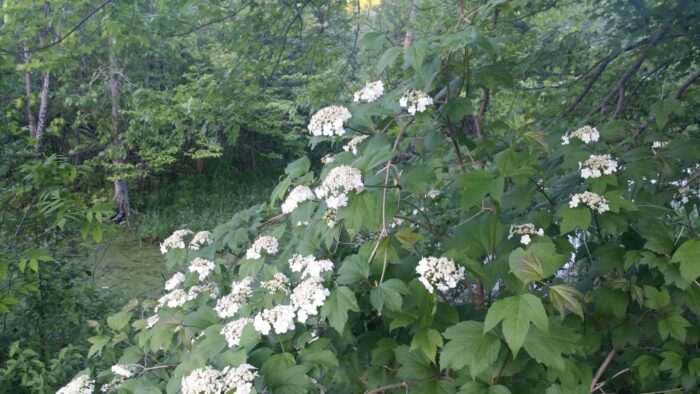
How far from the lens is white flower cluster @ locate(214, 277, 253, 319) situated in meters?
1.40

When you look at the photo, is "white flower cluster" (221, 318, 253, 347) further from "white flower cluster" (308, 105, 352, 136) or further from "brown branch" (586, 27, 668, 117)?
→ "brown branch" (586, 27, 668, 117)

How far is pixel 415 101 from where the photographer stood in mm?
1424

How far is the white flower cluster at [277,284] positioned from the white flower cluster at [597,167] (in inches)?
33.3

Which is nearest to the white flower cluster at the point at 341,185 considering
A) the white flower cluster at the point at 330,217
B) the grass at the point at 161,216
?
the white flower cluster at the point at 330,217

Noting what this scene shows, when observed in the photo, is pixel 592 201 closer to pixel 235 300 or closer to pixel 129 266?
pixel 235 300

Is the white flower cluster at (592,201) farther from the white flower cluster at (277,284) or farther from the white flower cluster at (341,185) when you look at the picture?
the white flower cluster at (277,284)

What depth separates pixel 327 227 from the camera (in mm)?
1393

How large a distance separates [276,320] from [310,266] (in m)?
0.16

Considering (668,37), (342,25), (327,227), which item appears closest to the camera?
(327,227)

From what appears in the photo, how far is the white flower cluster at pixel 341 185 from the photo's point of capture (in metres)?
1.21

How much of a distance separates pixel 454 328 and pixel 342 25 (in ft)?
9.83

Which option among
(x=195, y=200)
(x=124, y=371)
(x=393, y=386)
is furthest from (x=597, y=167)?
(x=195, y=200)

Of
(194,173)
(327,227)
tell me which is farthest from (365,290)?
(194,173)

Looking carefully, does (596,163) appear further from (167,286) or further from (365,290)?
(167,286)
